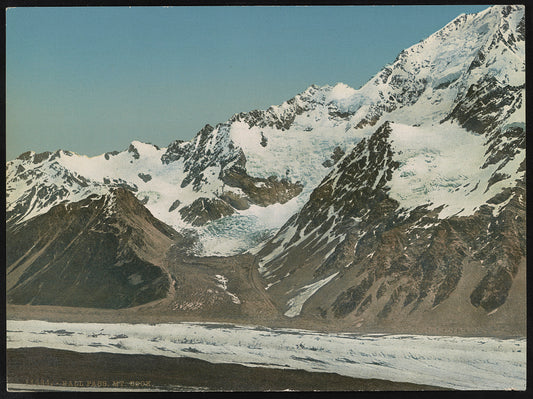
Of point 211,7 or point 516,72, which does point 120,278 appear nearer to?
point 211,7

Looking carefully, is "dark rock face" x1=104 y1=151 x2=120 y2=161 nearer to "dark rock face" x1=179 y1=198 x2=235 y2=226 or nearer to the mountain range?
the mountain range

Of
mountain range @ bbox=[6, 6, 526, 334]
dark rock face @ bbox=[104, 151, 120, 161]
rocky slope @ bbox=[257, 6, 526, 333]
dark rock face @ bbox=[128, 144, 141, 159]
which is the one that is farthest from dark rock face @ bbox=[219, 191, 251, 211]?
dark rock face @ bbox=[104, 151, 120, 161]

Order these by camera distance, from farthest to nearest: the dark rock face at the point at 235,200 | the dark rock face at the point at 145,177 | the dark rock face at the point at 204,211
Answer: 1. the dark rock face at the point at 235,200
2. the dark rock face at the point at 204,211
3. the dark rock face at the point at 145,177

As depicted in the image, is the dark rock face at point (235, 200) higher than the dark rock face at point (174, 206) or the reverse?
higher

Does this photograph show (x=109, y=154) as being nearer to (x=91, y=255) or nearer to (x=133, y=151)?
(x=133, y=151)

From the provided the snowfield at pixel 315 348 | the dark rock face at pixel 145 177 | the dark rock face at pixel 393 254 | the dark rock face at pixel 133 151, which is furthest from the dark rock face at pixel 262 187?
the snowfield at pixel 315 348

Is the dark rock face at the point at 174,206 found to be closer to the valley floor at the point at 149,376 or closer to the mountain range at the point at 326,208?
the mountain range at the point at 326,208
